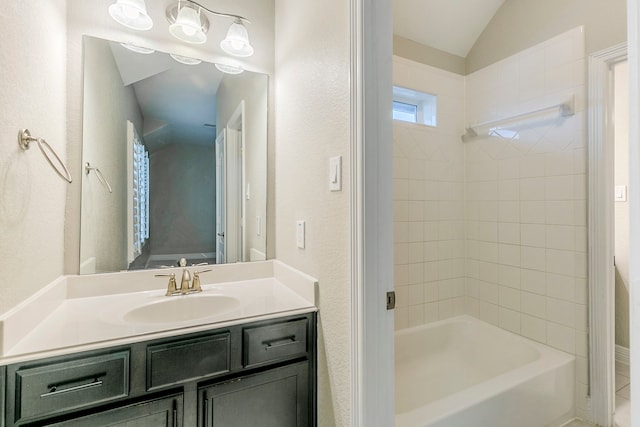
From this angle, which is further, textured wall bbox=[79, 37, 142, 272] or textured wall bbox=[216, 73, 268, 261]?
textured wall bbox=[216, 73, 268, 261]

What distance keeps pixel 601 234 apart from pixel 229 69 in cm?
224

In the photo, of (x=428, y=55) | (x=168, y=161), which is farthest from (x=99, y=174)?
(x=428, y=55)

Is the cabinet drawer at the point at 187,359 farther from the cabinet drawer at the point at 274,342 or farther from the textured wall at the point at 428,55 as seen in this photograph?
the textured wall at the point at 428,55

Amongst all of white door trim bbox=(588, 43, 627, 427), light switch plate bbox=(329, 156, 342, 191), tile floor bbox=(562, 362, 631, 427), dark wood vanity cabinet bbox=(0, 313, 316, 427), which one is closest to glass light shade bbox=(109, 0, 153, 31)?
light switch plate bbox=(329, 156, 342, 191)

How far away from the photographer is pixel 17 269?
3.05 feet

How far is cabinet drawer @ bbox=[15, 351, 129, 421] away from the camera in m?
0.84

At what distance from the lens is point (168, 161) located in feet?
5.22

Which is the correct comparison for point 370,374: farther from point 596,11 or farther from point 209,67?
point 596,11

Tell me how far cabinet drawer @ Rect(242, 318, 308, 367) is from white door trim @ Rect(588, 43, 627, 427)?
167 centimetres

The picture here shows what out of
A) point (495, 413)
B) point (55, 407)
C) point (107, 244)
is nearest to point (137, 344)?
point (55, 407)

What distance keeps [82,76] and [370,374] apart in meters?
1.71

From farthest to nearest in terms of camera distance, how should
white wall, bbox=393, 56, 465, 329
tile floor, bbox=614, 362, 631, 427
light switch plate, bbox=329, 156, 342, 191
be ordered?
1. white wall, bbox=393, 56, 465, 329
2. tile floor, bbox=614, 362, 631, 427
3. light switch plate, bbox=329, 156, 342, 191

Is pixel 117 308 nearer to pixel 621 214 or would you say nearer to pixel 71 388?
pixel 71 388

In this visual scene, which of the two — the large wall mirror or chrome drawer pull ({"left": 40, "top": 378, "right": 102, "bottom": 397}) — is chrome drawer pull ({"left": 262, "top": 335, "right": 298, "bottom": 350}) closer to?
chrome drawer pull ({"left": 40, "top": 378, "right": 102, "bottom": 397})
